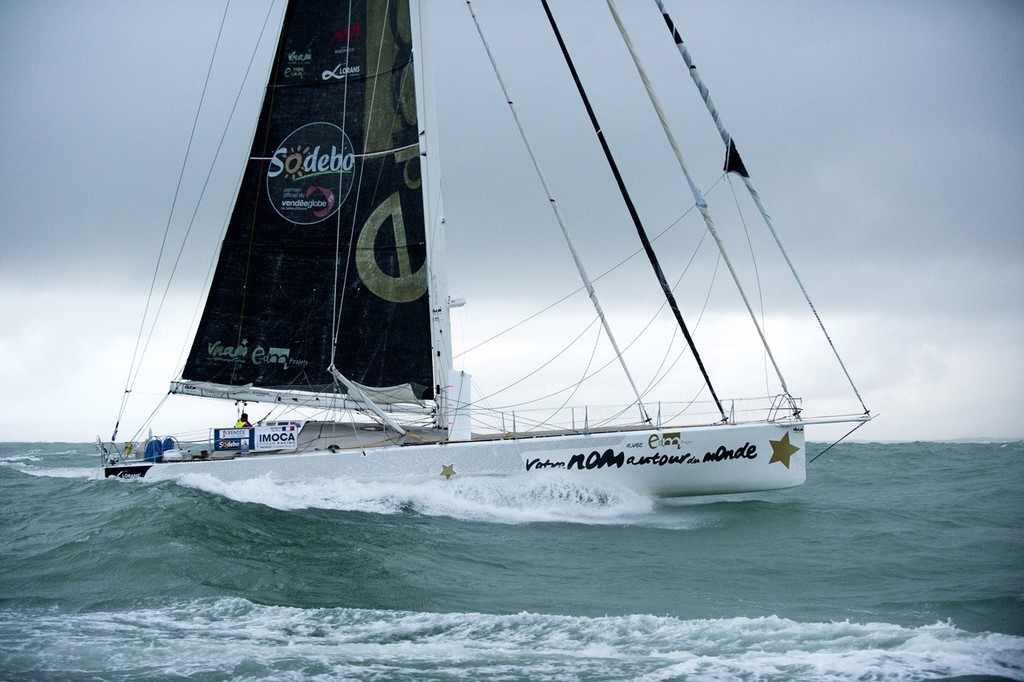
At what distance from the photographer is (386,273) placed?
20.2m

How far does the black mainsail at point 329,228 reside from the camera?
66.1 feet

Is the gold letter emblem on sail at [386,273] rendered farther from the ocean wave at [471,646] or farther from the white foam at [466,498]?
the ocean wave at [471,646]

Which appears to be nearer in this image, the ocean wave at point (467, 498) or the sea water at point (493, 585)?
the sea water at point (493, 585)

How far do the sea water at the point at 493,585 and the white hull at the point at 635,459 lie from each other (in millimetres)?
349

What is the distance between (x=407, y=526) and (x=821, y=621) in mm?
8225

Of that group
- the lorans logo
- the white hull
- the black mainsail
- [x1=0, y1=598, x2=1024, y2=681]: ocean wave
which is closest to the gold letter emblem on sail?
the black mainsail

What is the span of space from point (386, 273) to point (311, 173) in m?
3.05

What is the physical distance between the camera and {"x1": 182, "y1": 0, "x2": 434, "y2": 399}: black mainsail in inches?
793

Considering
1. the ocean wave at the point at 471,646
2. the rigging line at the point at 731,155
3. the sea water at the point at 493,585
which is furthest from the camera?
the rigging line at the point at 731,155

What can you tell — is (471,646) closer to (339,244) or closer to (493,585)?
(493,585)

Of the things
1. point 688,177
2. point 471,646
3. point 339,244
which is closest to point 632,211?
point 688,177

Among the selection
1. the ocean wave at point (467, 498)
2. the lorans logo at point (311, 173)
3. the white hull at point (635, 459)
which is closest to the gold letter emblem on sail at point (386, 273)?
the lorans logo at point (311, 173)

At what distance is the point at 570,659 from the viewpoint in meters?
9.19

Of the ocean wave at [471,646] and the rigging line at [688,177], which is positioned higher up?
the rigging line at [688,177]
